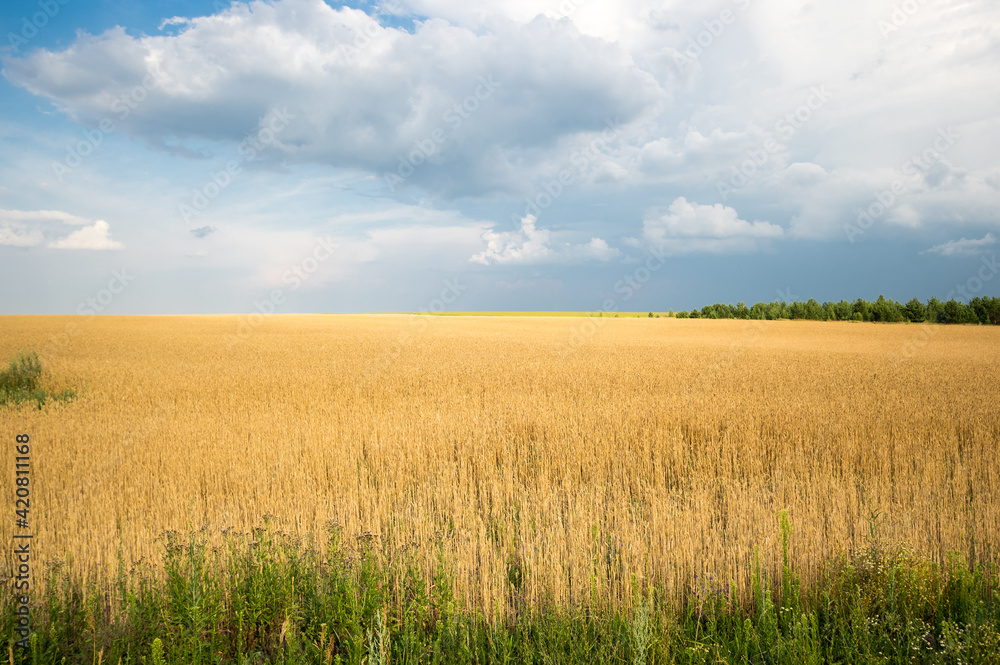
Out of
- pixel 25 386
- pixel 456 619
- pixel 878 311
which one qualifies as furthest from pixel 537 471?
pixel 878 311

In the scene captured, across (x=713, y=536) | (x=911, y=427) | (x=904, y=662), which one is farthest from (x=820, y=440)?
(x=904, y=662)

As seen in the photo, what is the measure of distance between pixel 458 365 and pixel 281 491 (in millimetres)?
14475

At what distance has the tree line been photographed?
70438 mm

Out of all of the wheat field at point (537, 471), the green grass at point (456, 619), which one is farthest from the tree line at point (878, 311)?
the green grass at point (456, 619)

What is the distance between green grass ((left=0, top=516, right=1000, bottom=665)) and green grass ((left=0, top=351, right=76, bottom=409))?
1344 centimetres

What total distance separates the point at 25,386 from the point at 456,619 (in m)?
19.9

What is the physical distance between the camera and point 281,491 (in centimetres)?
746

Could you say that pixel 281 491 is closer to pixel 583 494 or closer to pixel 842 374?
pixel 583 494

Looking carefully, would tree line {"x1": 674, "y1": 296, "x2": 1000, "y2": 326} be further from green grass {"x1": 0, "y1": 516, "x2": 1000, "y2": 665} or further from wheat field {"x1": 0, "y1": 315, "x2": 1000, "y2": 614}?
green grass {"x1": 0, "y1": 516, "x2": 1000, "y2": 665}

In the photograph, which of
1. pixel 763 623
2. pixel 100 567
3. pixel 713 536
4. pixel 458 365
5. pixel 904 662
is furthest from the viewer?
pixel 458 365

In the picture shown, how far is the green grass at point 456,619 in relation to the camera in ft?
12.4

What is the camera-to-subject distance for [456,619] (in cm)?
426

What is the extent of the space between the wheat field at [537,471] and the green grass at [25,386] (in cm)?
91

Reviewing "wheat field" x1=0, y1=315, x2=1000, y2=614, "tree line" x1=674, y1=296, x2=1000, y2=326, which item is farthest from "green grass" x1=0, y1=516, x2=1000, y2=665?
"tree line" x1=674, y1=296, x2=1000, y2=326
